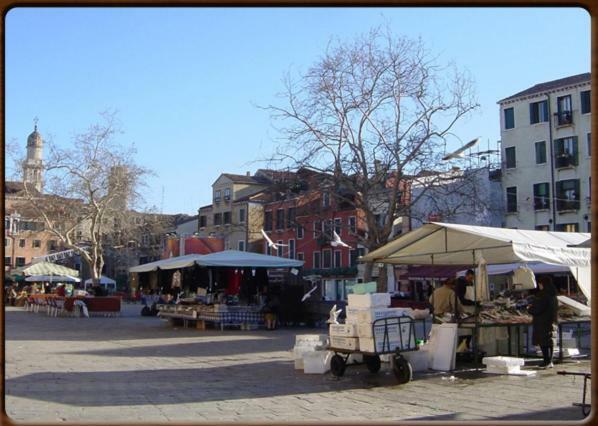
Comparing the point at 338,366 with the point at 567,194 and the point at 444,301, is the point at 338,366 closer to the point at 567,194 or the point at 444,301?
the point at 444,301

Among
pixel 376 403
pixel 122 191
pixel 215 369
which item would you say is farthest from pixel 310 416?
pixel 122 191

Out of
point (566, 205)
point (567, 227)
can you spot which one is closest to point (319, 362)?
point (567, 227)

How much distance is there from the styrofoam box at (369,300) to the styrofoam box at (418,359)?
147 centimetres

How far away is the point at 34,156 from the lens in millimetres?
43312

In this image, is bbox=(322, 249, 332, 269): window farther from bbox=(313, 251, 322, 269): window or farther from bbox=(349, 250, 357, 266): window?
bbox=(349, 250, 357, 266): window

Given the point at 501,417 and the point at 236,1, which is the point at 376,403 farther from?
the point at 236,1

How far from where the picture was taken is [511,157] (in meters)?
45.4

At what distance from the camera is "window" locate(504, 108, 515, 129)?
147 feet

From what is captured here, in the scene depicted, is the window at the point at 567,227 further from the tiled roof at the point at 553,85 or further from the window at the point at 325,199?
the window at the point at 325,199

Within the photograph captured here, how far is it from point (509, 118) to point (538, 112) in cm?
219

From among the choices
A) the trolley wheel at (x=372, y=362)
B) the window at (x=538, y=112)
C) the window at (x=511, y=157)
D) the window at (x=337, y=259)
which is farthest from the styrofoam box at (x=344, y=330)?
the window at (x=337, y=259)

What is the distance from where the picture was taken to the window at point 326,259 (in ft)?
179

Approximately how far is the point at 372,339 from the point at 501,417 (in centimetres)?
278

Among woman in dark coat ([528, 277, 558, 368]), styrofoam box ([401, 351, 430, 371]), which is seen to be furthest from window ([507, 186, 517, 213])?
styrofoam box ([401, 351, 430, 371])
